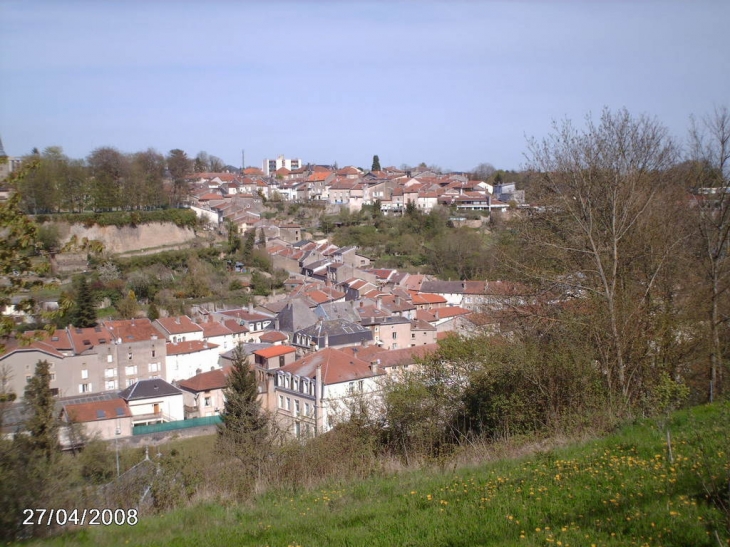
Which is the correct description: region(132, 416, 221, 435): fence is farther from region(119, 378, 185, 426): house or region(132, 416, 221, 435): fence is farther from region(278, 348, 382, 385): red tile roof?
region(278, 348, 382, 385): red tile roof

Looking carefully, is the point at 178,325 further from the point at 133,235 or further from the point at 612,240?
the point at 612,240

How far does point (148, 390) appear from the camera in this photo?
66.0 feet

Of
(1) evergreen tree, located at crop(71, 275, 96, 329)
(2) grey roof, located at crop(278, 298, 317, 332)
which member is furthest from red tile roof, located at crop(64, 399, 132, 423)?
(2) grey roof, located at crop(278, 298, 317, 332)

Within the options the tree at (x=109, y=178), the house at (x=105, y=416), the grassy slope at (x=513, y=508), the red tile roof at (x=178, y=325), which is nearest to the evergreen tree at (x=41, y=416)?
the house at (x=105, y=416)

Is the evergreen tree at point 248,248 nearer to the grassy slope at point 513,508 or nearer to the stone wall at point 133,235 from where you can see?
the stone wall at point 133,235

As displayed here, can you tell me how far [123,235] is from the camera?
36.1 m

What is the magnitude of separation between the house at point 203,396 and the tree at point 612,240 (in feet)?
47.0

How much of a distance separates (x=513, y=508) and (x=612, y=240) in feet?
18.1

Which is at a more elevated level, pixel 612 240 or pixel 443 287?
pixel 612 240

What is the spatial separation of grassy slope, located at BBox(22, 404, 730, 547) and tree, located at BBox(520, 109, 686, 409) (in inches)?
93.7

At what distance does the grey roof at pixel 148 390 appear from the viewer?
65.0 ft

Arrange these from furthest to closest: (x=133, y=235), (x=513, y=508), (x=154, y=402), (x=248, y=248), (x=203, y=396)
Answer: (x=248, y=248)
(x=133, y=235)
(x=203, y=396)
(x=154, y=402)
(x=513, y=508)

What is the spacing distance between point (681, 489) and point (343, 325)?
65.3 feet

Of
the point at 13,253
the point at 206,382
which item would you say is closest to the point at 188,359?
the point at 206,382
